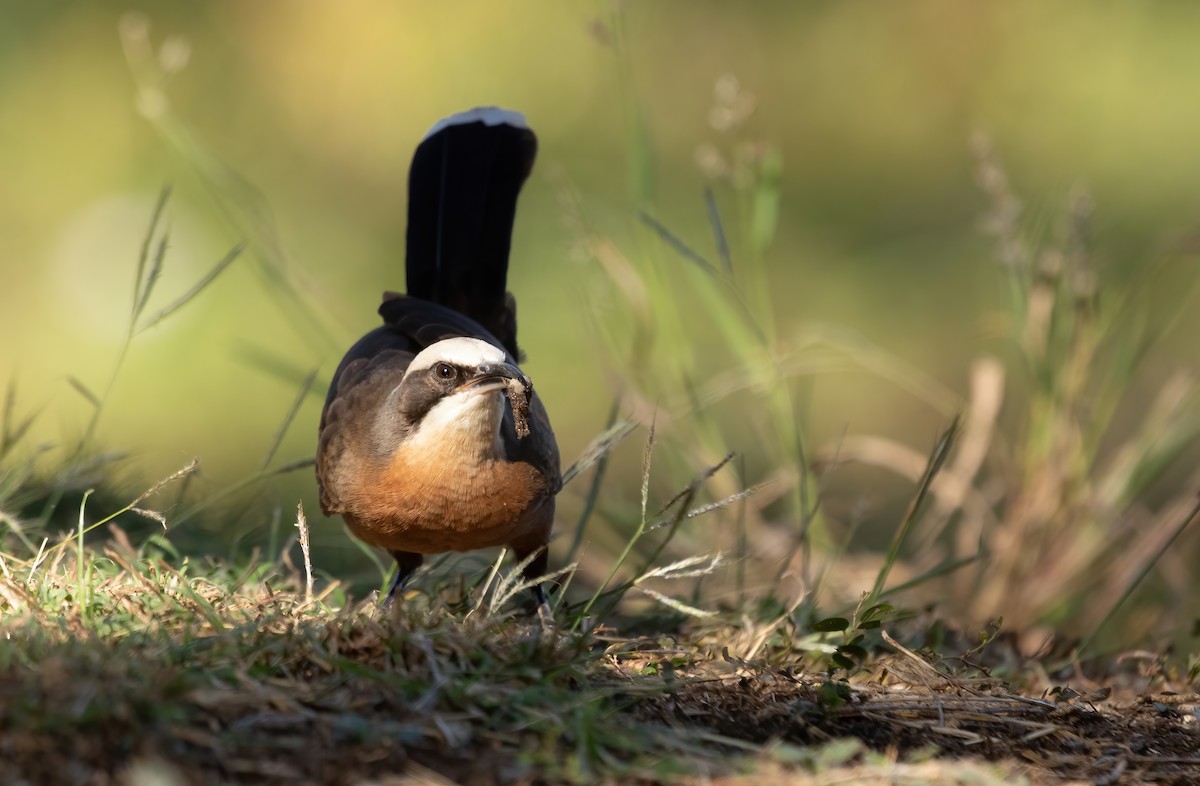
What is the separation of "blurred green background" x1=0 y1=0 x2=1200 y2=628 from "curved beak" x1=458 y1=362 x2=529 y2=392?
A: 178 inches

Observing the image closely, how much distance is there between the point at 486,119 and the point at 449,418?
1.51 m

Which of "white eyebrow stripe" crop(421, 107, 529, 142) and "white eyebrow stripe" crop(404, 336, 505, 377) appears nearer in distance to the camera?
"white eyebrow stripe" crop(404, 336, 505, 377)

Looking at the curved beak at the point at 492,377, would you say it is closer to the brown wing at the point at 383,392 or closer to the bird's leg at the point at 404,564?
the brown wing at the point at 383,392

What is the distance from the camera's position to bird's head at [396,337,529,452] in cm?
380

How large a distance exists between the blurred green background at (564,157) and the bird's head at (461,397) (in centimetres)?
449

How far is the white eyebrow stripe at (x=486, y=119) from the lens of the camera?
486 cm

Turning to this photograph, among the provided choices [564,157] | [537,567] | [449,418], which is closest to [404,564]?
[537,567]

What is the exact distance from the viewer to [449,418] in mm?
3826

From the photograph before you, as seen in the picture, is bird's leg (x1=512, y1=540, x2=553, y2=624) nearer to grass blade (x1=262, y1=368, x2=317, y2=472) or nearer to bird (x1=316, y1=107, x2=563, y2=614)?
bird (x1=316, y1=107, x2=563, y2=614)

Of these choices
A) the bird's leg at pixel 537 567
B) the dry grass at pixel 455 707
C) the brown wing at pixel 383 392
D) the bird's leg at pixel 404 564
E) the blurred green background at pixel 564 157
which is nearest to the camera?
the dry grass at pixel 455 707

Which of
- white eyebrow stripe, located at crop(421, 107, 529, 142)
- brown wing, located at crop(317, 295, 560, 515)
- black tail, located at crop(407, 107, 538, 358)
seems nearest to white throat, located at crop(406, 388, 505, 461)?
brown wing, located at crop(317, 295, 560, 515)

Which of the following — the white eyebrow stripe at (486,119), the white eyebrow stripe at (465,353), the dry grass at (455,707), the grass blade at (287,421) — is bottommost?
the dry grass at (455,707)

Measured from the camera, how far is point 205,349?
9688mm

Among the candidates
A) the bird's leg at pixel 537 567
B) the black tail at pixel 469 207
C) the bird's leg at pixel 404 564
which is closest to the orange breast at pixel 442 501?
the bird's leg at pixel 537 567
